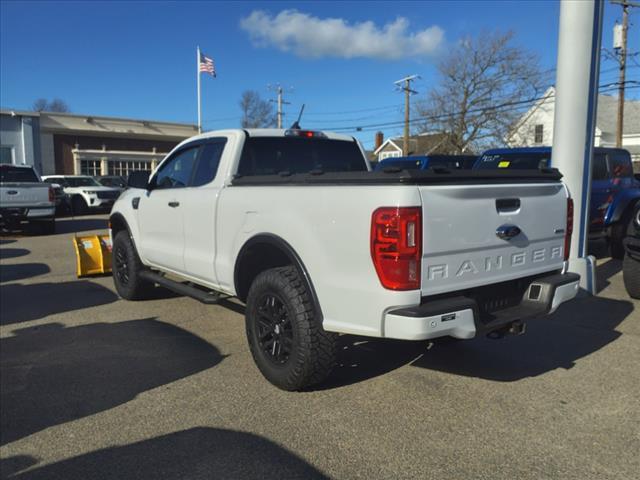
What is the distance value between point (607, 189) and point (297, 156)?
22.7ft

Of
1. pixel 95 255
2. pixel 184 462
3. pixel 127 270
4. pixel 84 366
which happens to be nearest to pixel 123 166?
pixel 95 255

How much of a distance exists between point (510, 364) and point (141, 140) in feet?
118

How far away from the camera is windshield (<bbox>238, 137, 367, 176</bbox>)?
489 cm

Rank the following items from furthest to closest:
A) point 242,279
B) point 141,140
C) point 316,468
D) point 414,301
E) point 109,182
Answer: point 141,140 → point 109,182 → point 242,279 → point 414,301 → point 316,468

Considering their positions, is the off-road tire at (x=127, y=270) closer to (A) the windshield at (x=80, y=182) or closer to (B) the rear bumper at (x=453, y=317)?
(B) the rear bumper at (x=453, y=317)

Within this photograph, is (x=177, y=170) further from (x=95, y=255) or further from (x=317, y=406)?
(x=95, y=255)

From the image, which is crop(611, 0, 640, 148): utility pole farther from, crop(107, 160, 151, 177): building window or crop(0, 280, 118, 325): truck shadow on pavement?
crop(107, 160, 151, 177): building window

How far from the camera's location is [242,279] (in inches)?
175

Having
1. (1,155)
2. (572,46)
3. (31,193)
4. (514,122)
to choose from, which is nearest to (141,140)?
(1,155)

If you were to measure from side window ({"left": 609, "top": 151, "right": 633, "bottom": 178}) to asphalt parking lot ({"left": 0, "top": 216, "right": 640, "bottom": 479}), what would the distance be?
190 inches

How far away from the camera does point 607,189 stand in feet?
31.4

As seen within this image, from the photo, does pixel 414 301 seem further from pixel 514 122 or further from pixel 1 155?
pixel 514 122

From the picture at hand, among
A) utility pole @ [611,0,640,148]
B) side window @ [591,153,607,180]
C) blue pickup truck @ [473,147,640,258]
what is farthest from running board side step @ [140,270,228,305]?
utility pole @ [611,0,640,148]

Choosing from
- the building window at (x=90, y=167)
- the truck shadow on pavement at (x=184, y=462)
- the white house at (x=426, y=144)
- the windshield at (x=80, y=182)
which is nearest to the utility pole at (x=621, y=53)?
the white house at (x=426, y=144)
